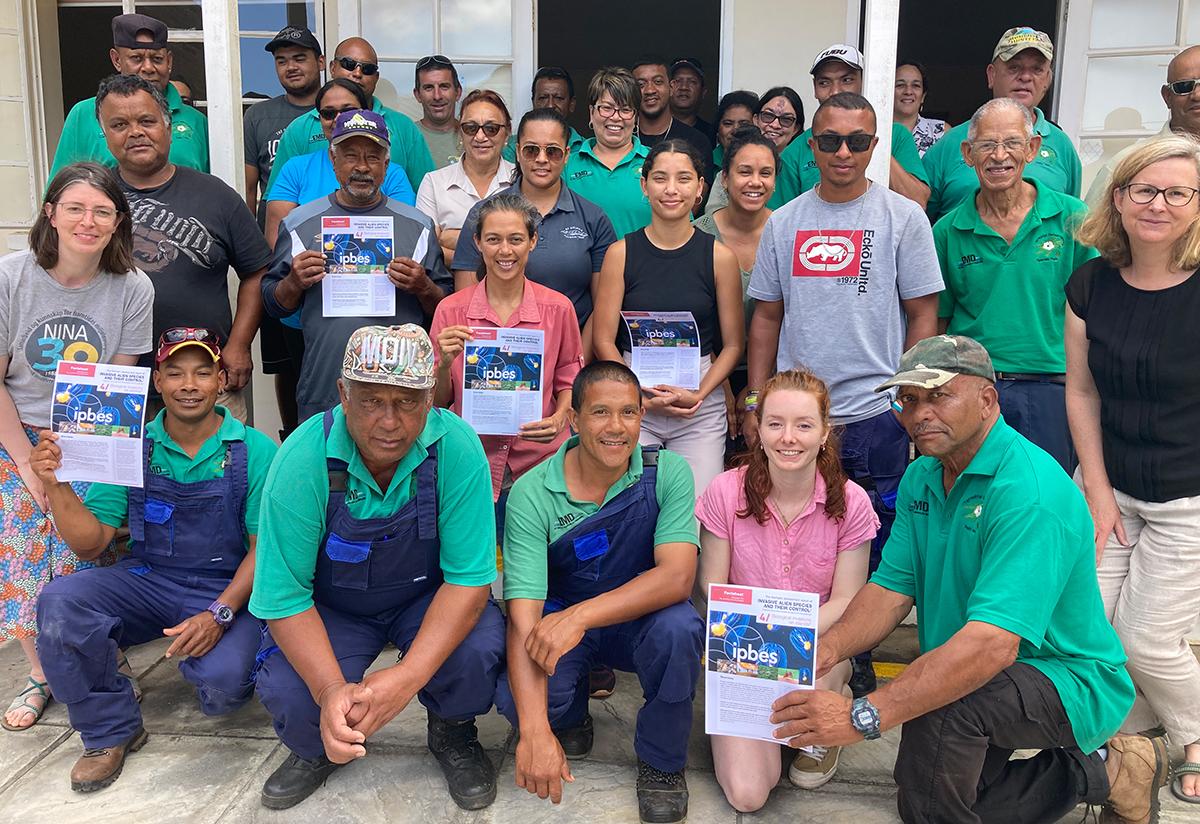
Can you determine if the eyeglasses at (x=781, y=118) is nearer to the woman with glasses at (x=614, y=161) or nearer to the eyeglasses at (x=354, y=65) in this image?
the woman with glasses at (x=614, y=161)

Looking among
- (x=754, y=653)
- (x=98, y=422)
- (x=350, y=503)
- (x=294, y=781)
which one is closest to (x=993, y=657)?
(x=754, y=653)

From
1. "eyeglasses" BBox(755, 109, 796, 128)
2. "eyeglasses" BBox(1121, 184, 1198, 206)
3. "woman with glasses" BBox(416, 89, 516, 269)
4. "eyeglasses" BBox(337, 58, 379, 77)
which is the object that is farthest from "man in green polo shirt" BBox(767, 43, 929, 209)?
"eyeglasses" BBox(337, 58, 379, 77)

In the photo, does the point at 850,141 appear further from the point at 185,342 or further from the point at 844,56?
the point at 185,342

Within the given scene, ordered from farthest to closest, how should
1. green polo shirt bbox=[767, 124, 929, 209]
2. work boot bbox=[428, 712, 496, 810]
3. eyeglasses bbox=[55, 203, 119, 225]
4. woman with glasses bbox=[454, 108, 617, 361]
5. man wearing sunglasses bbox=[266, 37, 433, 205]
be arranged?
man wearing sunglasses bbox=[266, 37, 433, 205] < green polo shirt bbox=[767, 124, 929, 209] < woman with glasses bbox=[454, 108, 617, 361] < eyeglasses bbox=[55, 203, 119, 225] < work boot bbox=[428, 712, 496, 810]

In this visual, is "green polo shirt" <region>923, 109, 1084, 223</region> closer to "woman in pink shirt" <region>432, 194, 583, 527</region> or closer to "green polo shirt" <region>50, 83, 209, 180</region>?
"woman in pink shirt" <region>432, 194, 583, 527</region>

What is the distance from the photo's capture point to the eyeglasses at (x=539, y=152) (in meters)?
4.10

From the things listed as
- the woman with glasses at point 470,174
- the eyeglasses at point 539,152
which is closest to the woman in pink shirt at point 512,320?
the eyeglasses at point 539,152

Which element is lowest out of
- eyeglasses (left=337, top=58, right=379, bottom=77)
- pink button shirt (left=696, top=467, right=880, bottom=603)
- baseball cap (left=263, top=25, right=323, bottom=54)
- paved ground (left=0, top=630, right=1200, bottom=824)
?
paved ground (left=0, top=630, right=1200, bottom=824)

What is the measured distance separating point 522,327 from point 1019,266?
74.3 inches

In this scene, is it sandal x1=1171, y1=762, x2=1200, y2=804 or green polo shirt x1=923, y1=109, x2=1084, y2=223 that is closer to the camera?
sandal x1=1171, y1=762, x2=1200, y2=804

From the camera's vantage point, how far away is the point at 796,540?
128 inches

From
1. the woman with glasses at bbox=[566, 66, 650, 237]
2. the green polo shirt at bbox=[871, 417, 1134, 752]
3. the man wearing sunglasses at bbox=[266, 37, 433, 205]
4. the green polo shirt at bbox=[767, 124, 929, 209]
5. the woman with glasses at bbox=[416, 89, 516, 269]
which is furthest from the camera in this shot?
the man wearing sunglasses at bbox=[266, 37, 433, 205]

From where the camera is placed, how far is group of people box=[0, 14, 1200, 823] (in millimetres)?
2725

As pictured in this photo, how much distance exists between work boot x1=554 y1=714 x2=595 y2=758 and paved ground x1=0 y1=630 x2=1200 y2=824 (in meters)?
0.04
